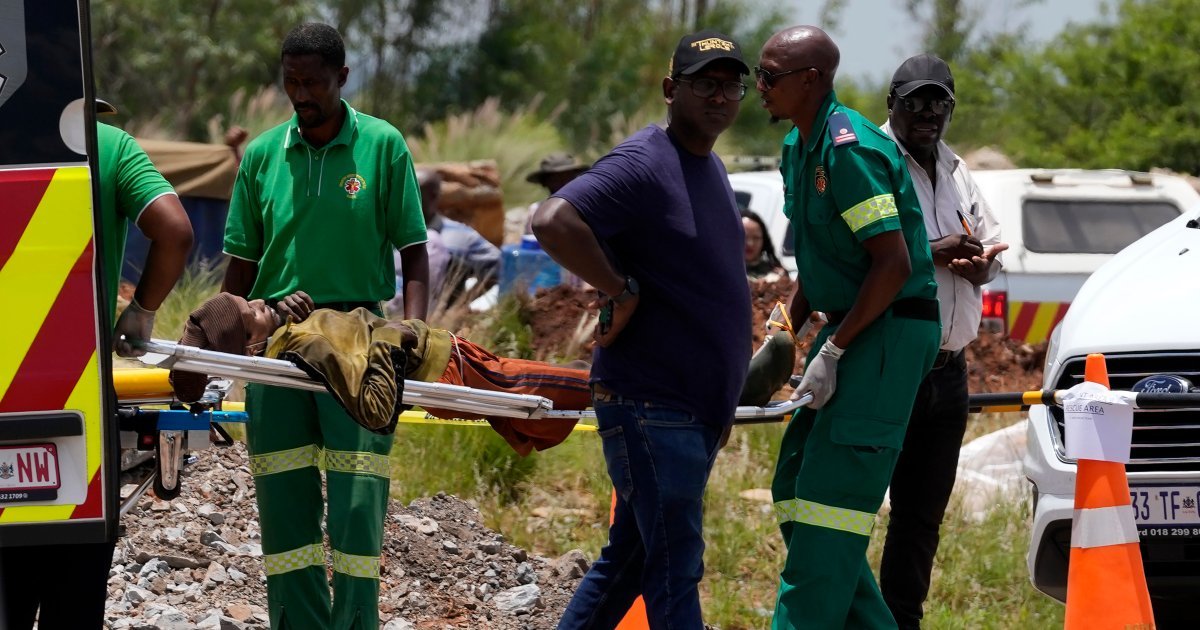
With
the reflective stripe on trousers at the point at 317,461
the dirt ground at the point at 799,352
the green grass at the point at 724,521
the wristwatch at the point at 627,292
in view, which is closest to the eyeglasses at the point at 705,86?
the wristwatch at the point at 627,292

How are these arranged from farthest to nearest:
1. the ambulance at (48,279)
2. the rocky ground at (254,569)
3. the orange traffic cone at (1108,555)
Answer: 1. the rocky ground at (254,569)
2. the orange traffic cone at (1108,555)
3. the ambulance at (48,279)

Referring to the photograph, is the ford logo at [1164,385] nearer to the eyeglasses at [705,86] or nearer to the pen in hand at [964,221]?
the pen in hand at [964,221]

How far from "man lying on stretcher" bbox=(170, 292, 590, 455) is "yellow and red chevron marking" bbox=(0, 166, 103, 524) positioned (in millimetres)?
636

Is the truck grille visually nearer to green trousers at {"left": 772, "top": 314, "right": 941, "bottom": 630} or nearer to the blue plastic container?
green trousers at {"left": 772, "top": 314, "right": 941, "bottom": 630}

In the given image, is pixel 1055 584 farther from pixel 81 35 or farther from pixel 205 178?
pixel 205 178

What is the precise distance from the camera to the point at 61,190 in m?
3.59

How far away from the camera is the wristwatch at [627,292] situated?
4.38m

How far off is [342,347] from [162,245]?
0.59 m

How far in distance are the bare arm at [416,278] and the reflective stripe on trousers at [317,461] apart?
0.51m

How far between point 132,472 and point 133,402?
0.35m

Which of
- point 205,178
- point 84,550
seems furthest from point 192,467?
point 205,178

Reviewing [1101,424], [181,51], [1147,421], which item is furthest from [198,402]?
[181,51]

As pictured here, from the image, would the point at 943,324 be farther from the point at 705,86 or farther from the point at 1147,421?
the point at 705,86

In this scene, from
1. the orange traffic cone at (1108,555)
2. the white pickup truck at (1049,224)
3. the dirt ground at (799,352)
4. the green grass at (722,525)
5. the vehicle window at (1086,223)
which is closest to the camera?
the orange traffic cone at (1108,555)
